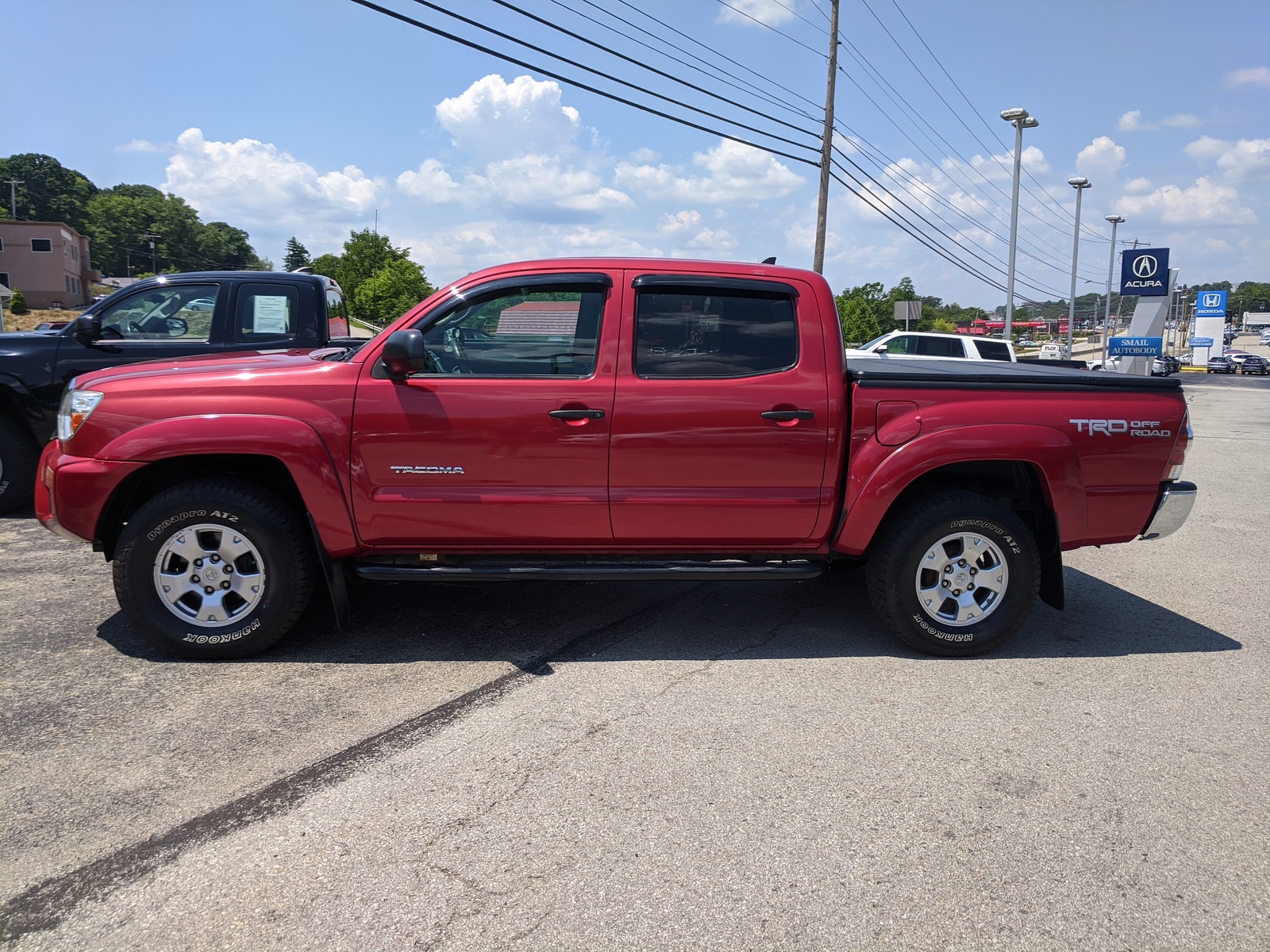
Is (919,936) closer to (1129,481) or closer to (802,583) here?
(1129,481)

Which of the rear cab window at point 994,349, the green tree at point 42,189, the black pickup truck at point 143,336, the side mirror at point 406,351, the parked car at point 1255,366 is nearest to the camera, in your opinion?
the side mirror at point 406,351

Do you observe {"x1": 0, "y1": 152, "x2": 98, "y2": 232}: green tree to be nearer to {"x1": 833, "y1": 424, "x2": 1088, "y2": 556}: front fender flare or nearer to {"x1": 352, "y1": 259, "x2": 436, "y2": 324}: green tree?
{"x1": 352, "y1": 259, "x2": 436, "y2": 324}: green tree

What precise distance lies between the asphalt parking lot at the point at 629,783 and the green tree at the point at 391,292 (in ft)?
246

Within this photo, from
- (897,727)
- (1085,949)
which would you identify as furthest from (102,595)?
(1085,949)

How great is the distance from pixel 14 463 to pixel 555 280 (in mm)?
5528

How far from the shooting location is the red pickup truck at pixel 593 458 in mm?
4191

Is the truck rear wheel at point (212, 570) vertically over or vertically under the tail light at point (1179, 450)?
under

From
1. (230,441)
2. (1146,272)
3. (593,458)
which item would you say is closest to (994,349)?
(1146,272)

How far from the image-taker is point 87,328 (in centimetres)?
717

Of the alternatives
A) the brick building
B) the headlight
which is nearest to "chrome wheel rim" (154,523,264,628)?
the headlight

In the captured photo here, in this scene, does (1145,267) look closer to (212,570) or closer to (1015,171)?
(1015,171)

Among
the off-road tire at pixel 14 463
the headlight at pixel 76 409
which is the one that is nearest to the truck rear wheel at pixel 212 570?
the headlight at pixel 76 409

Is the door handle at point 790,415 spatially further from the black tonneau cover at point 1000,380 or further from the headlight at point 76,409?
the headlight at point 76,409

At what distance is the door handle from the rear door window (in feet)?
0.72
